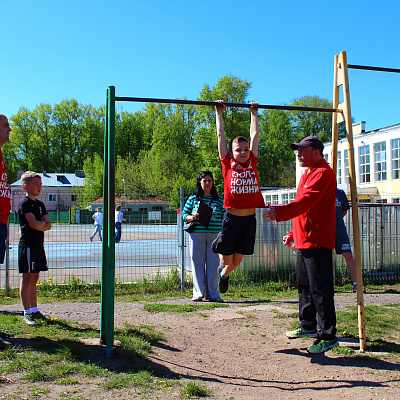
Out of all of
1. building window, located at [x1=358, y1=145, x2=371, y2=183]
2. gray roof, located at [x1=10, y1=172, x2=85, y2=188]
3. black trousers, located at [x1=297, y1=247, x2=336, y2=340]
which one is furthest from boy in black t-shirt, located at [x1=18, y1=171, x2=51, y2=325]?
gray roof, located at [x1=10, y1=172, x2=85, y2=188]

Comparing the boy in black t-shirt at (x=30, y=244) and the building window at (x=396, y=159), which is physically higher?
the building window at (x=396, y=159)

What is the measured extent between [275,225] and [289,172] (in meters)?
46.1

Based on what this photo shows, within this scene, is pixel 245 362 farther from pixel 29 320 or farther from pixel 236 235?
pixel 29 320

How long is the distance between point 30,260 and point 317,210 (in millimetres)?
3434

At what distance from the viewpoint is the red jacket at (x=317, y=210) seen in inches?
177

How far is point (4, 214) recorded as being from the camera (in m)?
4.63

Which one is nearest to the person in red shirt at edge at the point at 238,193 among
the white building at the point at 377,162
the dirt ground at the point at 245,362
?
the dirt ground at the point at 245,362

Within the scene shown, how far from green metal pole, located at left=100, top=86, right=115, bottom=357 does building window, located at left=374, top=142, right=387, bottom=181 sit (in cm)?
3327

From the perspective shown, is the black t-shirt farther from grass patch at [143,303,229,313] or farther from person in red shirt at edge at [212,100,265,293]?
person in red shirt at edge at [212,100,265,293]

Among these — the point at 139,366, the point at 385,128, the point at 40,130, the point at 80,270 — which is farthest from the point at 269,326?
the point at 40,130

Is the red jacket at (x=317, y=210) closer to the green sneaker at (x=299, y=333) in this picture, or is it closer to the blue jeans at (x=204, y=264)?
the green sneaker at (x=299, y=333)

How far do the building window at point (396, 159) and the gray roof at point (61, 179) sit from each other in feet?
162

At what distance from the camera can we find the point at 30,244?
17.6 feet

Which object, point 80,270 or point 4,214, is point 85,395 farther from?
point 80,270
